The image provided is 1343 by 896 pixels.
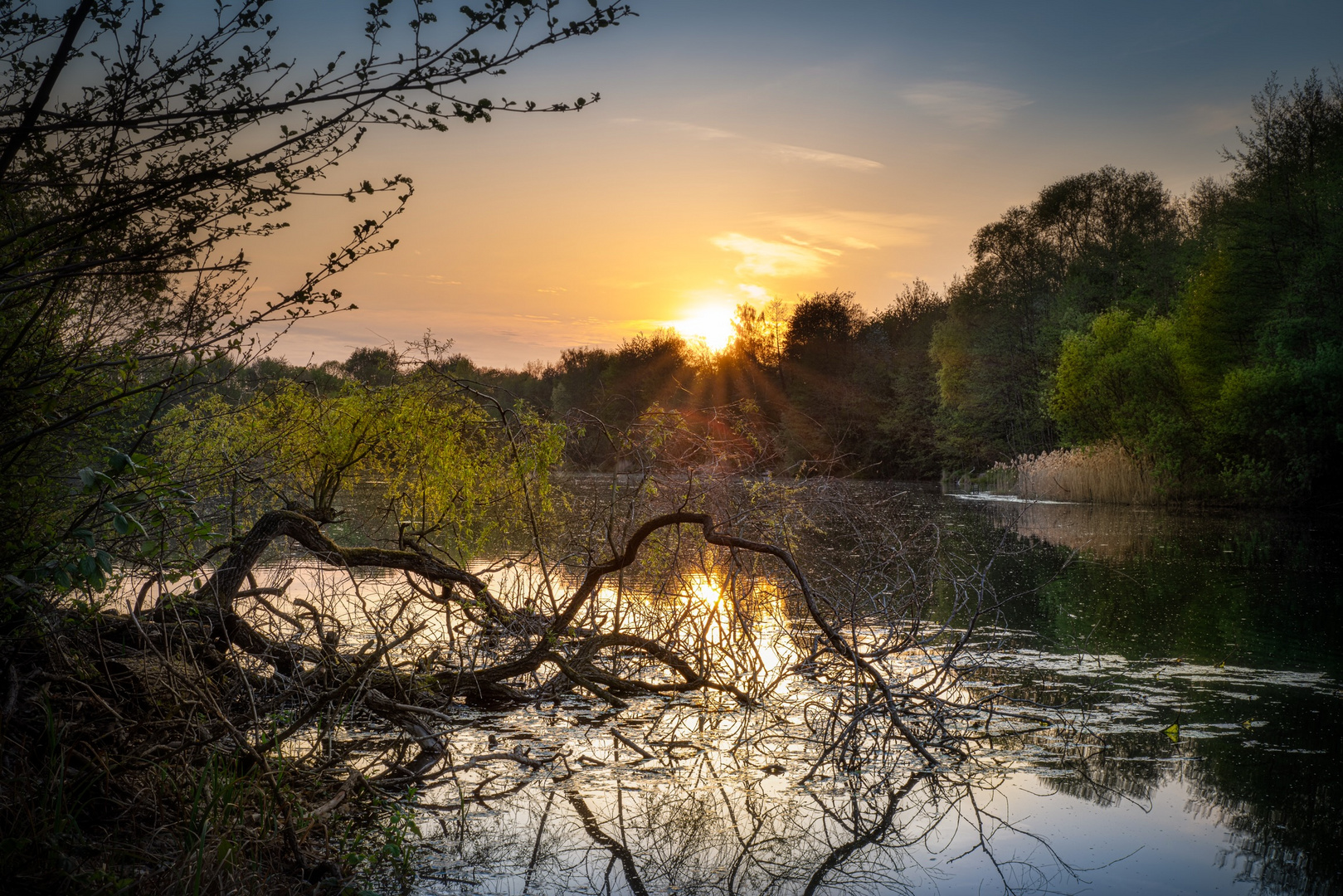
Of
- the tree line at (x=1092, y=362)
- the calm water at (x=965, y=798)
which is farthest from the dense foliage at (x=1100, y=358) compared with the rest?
the calm water at (x=965, y=798)

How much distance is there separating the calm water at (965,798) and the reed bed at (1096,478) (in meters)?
21.6

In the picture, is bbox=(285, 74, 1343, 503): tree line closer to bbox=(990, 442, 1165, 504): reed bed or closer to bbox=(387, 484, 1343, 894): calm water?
bbox=(990, 442, 1165, 504): reed bed

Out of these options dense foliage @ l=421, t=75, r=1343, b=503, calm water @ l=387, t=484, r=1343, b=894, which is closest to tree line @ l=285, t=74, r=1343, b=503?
dense foliage @ l=421, t=75, r=1343, b=503

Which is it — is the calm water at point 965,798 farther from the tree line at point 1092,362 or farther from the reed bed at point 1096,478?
the reed bed at point 1096,478

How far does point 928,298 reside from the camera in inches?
2330

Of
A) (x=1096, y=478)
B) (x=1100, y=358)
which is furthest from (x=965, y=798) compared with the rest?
(x=1100, y=358)

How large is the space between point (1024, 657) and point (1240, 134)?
28.8m

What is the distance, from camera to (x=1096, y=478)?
1140 inches

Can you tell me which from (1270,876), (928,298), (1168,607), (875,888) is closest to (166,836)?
(875,888)

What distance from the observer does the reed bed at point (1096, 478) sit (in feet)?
92.6

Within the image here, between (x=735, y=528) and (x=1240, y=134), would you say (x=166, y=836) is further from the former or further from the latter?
(x=1240, y=134)

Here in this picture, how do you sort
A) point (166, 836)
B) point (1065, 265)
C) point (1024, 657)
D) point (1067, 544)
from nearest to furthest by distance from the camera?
point (166, 836), point (1024, 657), point (1067, 544), point (1065, 265)

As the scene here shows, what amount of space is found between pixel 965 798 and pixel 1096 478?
2661cm

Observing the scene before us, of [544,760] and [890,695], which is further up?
[890,695]
